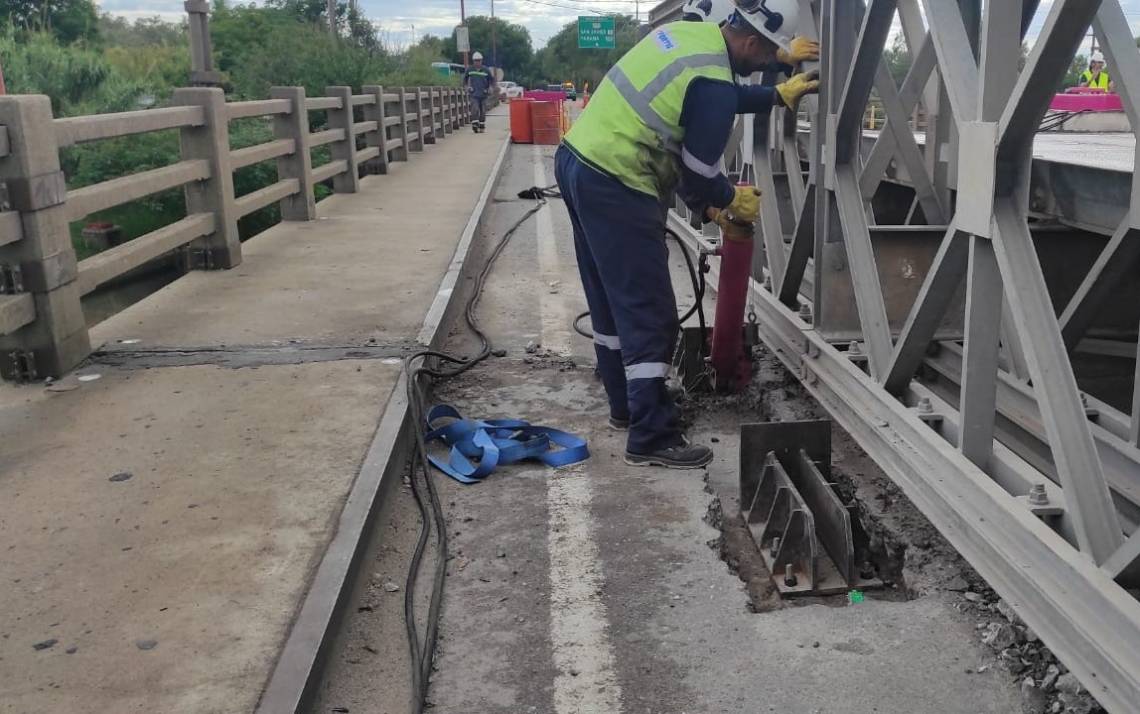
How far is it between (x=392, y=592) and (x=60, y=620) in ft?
3.37

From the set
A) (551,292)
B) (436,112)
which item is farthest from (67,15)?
(551,292)

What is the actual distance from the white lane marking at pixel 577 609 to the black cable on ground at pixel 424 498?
382mm

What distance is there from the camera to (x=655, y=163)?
Result: 4738mm

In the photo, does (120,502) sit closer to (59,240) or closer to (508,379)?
(59,240)

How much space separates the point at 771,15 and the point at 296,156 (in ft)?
24.4

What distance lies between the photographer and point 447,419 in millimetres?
5480

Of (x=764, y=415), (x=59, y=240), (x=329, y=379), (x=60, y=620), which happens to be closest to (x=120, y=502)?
(x=60, y=620)

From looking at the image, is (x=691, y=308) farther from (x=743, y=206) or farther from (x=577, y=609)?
(x=577, y=609)

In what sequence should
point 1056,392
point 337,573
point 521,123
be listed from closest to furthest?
1. point 1056,392
2. point 337,573
3. point 521,123

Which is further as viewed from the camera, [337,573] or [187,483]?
[187,483]

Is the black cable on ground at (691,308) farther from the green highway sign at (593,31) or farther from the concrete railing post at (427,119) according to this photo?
the green highway sign at (593,31)

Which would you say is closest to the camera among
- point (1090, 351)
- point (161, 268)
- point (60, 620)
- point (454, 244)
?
point (60, 620)

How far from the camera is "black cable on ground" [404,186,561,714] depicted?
3227 mm

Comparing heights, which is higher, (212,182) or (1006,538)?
(212,182)
